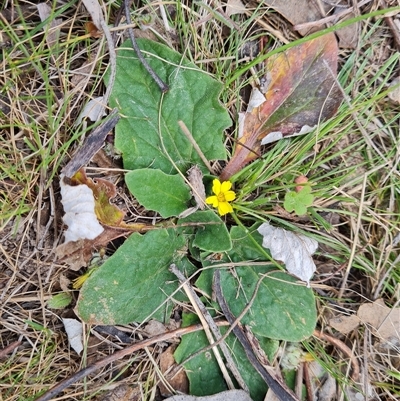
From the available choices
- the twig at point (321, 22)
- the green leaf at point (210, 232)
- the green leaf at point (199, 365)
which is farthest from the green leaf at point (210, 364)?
the twig at point (321, 22)

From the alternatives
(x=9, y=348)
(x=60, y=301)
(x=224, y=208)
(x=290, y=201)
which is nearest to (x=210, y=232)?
(x=224, y=208)

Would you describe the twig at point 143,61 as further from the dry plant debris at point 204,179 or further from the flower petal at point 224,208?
the flower petal at point 224,208

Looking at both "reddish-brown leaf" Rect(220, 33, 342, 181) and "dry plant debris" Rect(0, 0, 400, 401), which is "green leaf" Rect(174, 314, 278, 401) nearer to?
"dry plant debris" Rect(0, 0, 400, 401)

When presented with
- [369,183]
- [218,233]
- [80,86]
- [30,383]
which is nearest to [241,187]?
[218,233]

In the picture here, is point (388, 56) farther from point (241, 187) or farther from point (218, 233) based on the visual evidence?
point (218, 233)

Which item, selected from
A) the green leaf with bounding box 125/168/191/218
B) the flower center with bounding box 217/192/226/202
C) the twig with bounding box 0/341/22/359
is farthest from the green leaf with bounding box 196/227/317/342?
the twig with bounding box 0/341/22/359

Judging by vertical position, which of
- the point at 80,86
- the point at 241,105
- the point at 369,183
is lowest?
the point at 369,183
